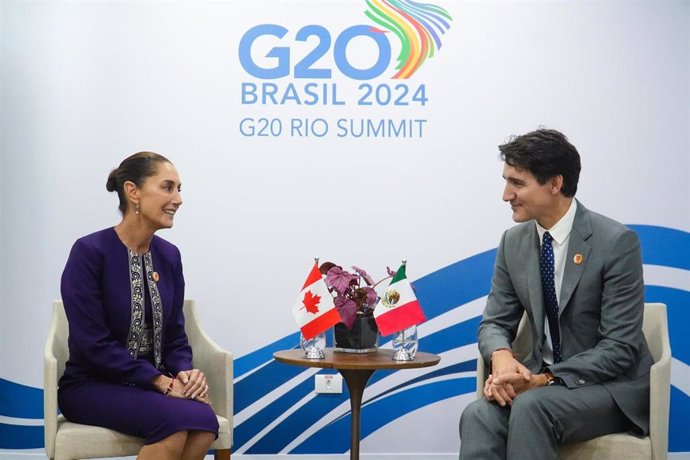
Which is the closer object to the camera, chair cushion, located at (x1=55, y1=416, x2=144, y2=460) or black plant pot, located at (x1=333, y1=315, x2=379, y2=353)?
chair cushion, located at (x1=55, y1=416, x2=144, y2=460)

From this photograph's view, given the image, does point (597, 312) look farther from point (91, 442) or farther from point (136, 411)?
point (91, 442)

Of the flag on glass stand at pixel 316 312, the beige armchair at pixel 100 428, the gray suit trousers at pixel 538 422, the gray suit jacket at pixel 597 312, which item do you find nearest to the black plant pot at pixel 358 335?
the flag on glass stand at pixel 316 312

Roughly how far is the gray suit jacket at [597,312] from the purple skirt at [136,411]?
107 centimetres

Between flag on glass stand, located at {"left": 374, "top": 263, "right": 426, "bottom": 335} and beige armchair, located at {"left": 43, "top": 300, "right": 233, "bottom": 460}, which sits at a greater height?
flag on glass stand, located at {"left": 374, "top": 263, "right": 426, "bottom": 335}

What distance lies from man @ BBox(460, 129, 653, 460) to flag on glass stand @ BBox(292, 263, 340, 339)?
63cm

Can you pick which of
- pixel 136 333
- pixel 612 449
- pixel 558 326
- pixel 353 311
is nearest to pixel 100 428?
pixel 136 333

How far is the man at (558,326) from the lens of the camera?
2.83m

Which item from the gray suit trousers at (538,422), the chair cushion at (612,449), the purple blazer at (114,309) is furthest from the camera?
the purple blazer at (114,309)

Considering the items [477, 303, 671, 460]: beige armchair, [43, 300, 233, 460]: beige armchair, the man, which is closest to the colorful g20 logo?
[43, 300, 233, 460]: beige armchair

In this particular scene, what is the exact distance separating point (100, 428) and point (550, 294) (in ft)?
5.51

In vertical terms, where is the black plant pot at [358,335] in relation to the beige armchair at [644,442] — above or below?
above

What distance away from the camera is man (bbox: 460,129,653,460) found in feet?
9.29

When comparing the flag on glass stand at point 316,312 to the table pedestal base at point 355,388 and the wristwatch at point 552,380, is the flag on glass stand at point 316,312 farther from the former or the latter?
the wristwatch at point 552,380

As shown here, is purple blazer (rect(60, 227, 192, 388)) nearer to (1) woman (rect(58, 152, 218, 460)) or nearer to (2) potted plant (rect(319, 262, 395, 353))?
(1) woman (rect(58, 152, 218, 460))
